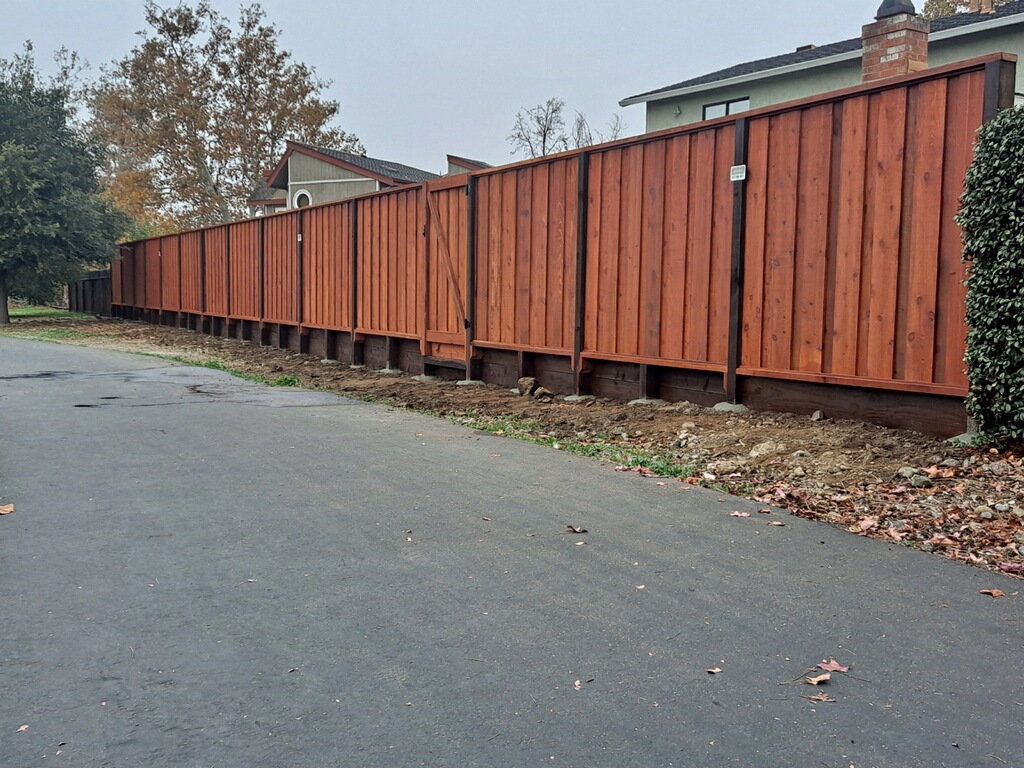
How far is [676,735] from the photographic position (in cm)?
265

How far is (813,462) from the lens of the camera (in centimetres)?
636

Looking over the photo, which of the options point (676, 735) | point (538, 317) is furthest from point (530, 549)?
point (538, 317)

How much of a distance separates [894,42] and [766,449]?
7.99 m

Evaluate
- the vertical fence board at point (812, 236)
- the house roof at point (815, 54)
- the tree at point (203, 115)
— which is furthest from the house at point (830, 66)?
the tree at point (203, 115)

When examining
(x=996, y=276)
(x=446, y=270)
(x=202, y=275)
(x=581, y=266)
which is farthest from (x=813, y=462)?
(x=202, y=275)

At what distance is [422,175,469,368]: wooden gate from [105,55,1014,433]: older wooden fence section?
3 centimetres

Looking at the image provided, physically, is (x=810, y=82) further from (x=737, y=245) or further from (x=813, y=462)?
(x=813, y=462)

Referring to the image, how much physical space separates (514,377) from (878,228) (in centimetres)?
539

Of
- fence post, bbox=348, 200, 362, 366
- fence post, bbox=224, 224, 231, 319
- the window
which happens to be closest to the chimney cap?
the window

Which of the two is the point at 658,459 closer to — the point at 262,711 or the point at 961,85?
the point at 961,85

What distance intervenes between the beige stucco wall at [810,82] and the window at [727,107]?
9 cm

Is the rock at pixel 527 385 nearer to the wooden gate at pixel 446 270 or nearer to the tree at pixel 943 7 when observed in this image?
the wooden gate at pixel 446 270

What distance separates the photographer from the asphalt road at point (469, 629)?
8.58ft


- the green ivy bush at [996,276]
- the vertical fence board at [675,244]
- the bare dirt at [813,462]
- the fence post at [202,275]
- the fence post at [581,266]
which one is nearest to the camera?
the bare dirt at [813,462]
